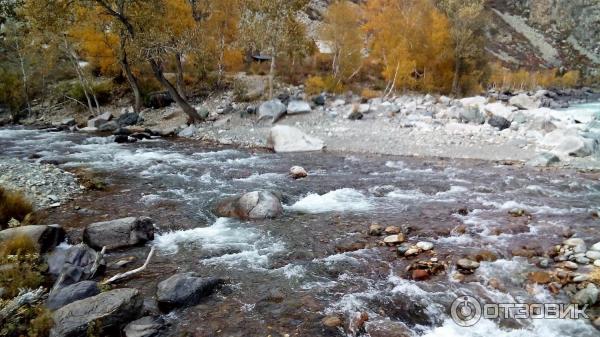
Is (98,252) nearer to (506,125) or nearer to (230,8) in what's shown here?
(506,125)

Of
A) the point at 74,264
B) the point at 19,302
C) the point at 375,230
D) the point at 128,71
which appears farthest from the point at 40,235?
the point at 128,71

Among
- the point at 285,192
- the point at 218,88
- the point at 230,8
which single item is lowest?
the point at 285,192

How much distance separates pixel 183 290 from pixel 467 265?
4.71 m

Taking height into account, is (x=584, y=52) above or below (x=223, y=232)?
above

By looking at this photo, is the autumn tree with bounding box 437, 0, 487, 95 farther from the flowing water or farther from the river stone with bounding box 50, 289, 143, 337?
the river stone with bounding box 50, 289, 143, 337

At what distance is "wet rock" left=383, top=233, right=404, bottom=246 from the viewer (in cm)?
809

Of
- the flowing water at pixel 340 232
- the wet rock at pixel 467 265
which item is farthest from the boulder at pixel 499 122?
the wet rock at pixel 467 265

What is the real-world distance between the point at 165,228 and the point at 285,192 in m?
3.92

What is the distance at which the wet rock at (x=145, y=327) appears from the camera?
510 cm

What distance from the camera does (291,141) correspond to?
1902 centimetres

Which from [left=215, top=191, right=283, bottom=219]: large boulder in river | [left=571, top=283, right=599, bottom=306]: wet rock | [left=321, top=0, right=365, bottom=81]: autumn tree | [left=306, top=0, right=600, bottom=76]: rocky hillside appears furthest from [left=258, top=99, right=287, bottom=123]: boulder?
[left=306, top=0, right=600, bottom=76]: rocky hillside

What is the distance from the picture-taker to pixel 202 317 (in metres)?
5.68

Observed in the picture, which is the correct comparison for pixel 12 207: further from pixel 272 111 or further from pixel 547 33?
pixel 547 33

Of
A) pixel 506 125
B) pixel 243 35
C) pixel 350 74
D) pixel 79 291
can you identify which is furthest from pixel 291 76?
pixel 79 291
